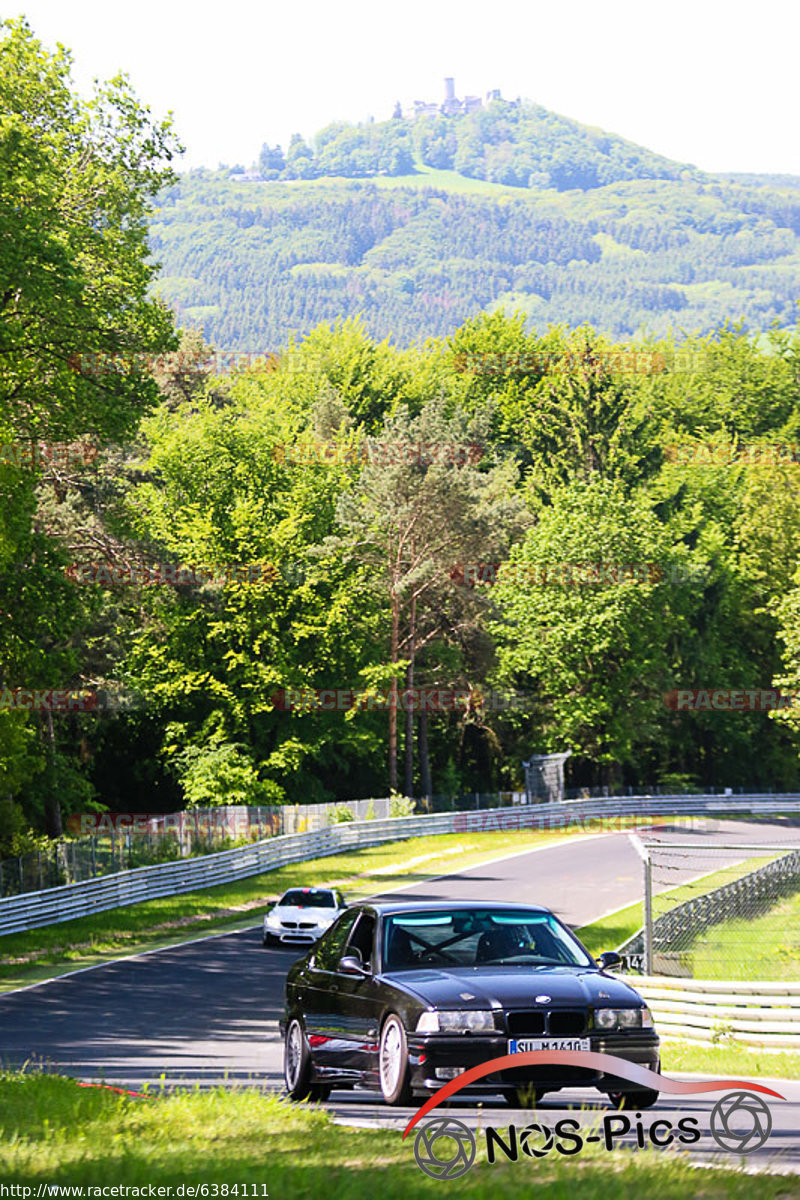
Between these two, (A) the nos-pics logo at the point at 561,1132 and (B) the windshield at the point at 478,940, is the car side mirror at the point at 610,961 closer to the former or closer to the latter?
(B) the windshield at the point at 478,940

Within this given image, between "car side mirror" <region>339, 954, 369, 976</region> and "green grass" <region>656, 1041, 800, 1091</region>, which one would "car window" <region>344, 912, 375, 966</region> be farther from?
"green grass" <region>656, 1041, 800, 1091</region>

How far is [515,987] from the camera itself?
1002 centimetres

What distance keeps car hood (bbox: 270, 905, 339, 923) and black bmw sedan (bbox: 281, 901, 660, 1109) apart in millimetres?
20423

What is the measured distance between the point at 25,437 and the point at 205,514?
29.7 metres

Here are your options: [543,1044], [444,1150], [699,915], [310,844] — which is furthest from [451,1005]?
[310,844]

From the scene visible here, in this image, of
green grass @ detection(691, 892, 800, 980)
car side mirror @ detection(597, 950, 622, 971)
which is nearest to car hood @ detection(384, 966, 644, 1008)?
car side mirror @ detection(597, 950, 622, 971)

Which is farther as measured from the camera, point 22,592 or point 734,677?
point 734,677

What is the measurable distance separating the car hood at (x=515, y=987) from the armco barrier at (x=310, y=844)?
24670mm

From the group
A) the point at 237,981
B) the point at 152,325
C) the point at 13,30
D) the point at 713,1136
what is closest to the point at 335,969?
the point at 713,1136

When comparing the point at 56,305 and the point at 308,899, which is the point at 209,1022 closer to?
the point at 308,899

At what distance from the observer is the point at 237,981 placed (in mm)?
27156

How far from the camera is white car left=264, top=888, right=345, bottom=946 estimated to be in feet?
107

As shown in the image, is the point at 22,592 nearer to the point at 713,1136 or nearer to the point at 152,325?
the point at 152,325

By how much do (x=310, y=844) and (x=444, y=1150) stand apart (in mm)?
45022
